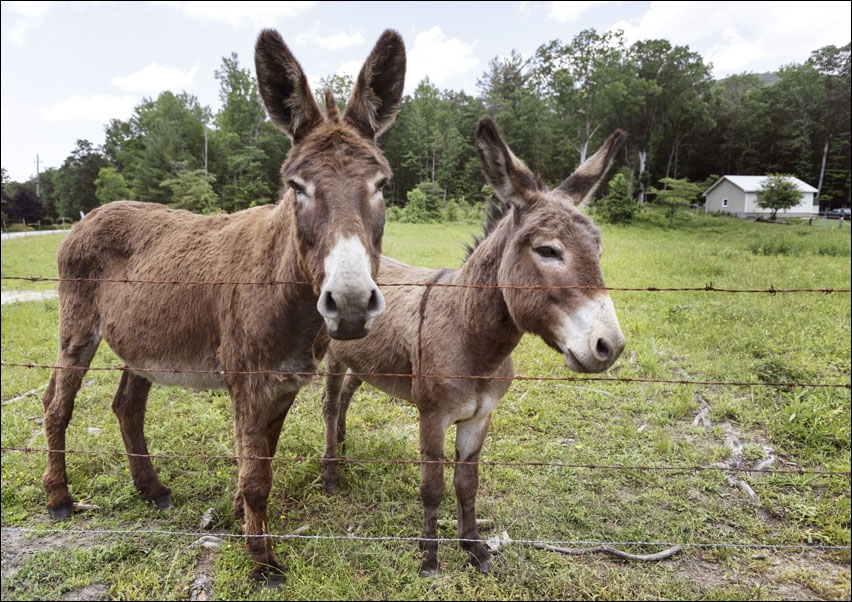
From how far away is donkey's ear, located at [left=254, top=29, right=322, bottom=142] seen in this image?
196cm

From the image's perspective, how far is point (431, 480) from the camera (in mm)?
2662

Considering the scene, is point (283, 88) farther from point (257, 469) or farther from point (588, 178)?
point (257, 469)

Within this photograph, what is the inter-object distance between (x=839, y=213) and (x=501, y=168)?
93.0 feet

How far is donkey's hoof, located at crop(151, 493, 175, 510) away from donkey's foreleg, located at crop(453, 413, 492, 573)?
92.6 inches

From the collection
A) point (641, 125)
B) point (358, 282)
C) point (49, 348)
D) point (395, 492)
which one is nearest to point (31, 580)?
point (395, 492)

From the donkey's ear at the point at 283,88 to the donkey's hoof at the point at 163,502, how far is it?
3.08 m

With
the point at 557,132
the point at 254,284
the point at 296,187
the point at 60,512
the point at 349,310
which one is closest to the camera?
the point at 349,310

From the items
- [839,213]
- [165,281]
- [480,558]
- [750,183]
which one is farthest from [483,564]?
[839,213]

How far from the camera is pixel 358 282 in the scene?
5.28 ft

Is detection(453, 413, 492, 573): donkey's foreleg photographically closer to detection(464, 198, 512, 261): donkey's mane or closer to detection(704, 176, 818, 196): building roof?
detection(464, 198, 512, 261): donkey's mane

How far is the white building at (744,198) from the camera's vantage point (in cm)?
1977

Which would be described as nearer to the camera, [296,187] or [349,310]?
[349,310]

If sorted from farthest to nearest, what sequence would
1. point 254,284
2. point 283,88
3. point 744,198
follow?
point 744,198, point 254,284, point 283,88

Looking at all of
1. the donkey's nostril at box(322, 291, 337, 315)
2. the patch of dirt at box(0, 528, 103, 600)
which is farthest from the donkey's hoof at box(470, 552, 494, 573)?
the patch of dirt at box(0, 528, 103, 600)
